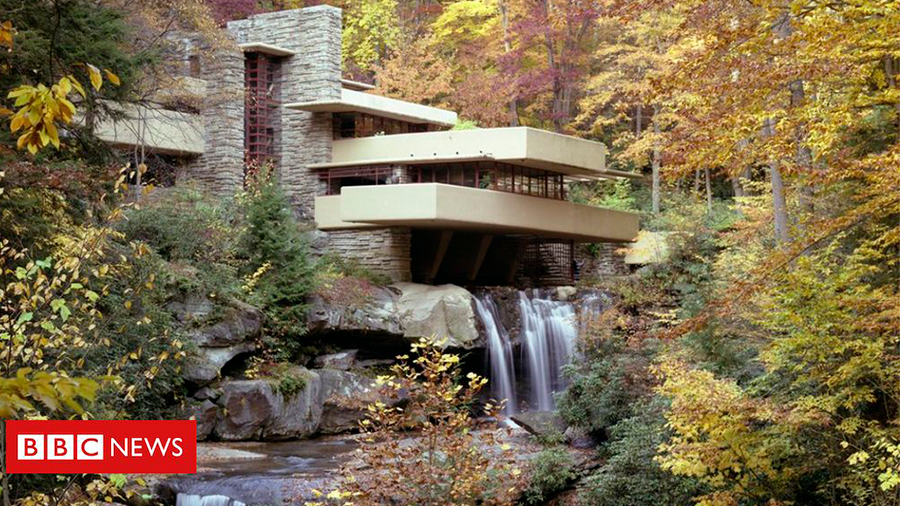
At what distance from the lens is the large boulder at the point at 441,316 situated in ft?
81.3

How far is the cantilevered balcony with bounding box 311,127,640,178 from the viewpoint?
2727 cm

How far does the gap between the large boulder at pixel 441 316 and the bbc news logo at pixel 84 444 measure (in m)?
16.2

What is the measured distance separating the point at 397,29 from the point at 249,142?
410 inches

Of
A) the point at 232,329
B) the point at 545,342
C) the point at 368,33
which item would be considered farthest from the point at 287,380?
the point at 368,33

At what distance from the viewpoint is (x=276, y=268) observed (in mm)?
23328

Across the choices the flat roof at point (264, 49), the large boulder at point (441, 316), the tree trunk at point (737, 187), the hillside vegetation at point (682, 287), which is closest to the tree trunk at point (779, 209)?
the hillside vegetation at point (682, 287)

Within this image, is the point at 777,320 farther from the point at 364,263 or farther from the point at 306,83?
the point at 306,83

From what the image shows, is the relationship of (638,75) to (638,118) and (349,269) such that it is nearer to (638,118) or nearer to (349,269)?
(638,118)

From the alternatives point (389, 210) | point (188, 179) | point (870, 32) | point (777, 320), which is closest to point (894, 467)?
point (777, 320)

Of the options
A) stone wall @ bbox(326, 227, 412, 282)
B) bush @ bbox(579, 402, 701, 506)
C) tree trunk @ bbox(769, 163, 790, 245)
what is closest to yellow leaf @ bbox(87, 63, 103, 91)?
bush @ bbox(579, 402, 701, 506)

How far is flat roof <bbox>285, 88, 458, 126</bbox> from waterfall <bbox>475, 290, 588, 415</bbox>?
6377 millimetres

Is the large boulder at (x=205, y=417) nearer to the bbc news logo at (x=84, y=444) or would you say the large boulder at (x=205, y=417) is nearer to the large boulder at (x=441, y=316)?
the large boulder at (x=441, y=316)

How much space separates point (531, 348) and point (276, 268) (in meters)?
6.31

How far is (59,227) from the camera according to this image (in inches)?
508
